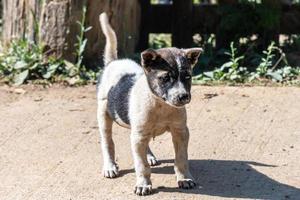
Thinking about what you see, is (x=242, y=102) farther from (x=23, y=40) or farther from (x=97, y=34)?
(x=23, y=40)

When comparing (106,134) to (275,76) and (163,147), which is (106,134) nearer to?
(163,147)

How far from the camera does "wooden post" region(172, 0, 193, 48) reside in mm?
9258

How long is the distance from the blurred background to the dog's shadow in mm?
2302

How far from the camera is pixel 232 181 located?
5789 millimetres

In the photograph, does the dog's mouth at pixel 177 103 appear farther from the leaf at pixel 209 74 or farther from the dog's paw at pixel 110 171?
the leaf at pixel 209 74

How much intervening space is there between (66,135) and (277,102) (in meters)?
2.12

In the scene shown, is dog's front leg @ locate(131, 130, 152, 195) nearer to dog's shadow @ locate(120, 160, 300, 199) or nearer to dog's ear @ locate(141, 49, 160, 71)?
dog's shadow @ locate(120, 160, 300, 199)

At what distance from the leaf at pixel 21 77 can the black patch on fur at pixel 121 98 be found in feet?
8.84

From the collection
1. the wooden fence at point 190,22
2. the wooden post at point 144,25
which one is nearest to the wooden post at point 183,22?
A: the wooden fence at point 190,22

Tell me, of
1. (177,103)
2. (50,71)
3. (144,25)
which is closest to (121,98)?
(177,103)

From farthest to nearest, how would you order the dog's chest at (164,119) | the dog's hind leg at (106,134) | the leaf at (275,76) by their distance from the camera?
the leaf at (275,76) → the dog's hind leg at (106,134) → the dog's chest at (164,119)

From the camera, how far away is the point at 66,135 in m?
6.88

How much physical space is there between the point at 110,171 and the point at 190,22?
149 inches

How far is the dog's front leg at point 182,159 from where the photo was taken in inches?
219
